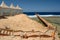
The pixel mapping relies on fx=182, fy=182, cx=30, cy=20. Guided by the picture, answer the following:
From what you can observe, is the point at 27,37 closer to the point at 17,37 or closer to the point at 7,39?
the point at 17,37

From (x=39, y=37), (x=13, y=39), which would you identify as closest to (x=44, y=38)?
(x=39, y=37)

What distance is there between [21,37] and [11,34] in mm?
966

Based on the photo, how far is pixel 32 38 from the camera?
11.9 meters

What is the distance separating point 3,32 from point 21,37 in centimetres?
149

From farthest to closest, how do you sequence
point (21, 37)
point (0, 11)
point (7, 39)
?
point (0, 11)
point (21, 37)
point (7, 39)

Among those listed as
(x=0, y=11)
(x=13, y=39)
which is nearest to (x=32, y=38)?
(x=13, y=39)

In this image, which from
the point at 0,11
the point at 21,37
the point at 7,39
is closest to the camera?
the point at 7,39

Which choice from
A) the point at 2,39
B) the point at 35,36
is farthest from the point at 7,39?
the point at 35,36

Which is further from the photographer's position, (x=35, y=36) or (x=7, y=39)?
(x=35, y=36)

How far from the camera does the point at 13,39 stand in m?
11.1

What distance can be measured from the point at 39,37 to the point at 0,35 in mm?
2608

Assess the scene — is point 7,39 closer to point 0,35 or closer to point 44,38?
point 0,35

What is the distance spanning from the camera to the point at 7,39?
1104 cm

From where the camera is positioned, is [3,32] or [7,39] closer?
[7,39]
